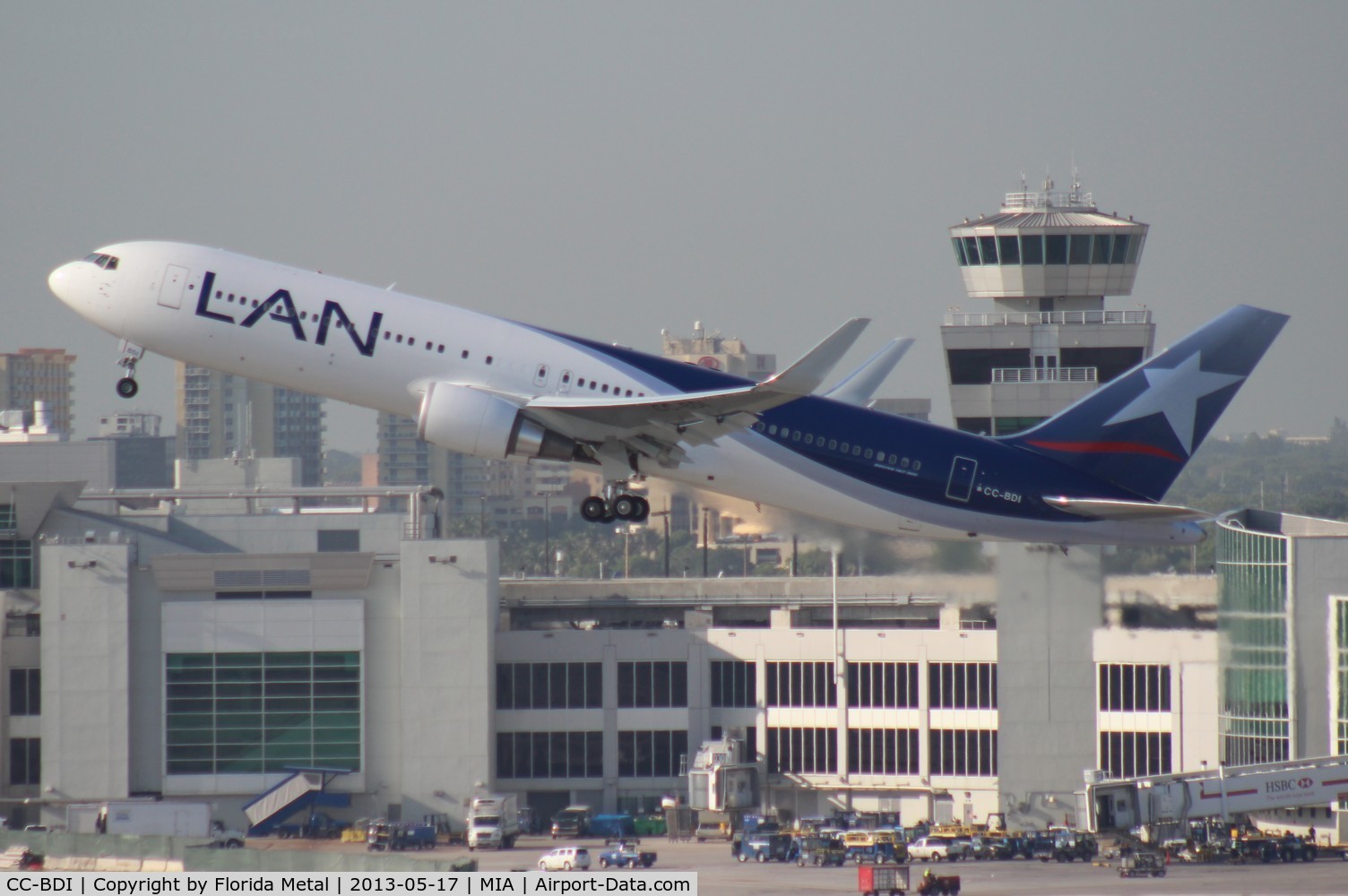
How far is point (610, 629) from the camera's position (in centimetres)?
9362

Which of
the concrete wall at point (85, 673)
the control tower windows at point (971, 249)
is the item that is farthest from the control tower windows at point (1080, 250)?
the concrete wall at point (85, 673)

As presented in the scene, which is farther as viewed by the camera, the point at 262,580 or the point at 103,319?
the point at 262,580

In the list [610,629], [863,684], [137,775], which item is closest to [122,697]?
[137,775]

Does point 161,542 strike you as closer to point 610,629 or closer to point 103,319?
point 610,629

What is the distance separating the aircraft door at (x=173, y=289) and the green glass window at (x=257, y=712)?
125ft

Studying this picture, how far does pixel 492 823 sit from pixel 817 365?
43005 millimetres

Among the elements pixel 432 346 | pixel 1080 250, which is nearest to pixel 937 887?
pixel 432 346

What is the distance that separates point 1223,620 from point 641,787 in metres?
30.2

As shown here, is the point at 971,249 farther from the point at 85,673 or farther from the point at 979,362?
the point at 85,673

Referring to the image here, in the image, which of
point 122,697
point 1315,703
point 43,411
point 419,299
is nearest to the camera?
point 419,299

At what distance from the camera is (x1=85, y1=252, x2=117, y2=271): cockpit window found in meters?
53.8

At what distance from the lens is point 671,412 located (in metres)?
51.3

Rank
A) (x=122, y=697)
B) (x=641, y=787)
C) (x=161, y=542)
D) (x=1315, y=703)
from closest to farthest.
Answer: (x=1315, y=703)
(x=122, y=697)
(x=641, y=787)
(x=161, y=542)

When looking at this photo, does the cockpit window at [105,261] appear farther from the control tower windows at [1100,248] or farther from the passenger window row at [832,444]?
the control tower windows at [1100,248]
